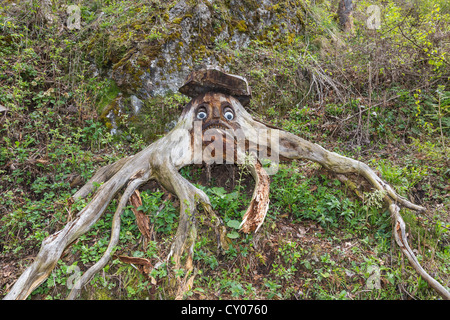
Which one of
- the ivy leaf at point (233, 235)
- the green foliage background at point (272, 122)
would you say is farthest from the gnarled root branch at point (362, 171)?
the ivy leaf at point (233, 235)

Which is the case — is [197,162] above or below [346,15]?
below

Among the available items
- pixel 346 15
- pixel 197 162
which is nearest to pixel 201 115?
pixel 197 162

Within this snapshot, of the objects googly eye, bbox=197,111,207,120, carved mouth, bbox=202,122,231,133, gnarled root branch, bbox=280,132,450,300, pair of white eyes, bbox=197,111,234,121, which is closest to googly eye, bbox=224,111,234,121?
pair of white eyes, bbox=197,111,234,121

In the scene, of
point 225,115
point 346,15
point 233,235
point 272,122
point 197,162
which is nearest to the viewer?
point 233,235

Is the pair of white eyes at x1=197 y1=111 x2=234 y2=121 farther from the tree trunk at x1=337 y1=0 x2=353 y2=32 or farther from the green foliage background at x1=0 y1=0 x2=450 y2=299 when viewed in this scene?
the tree trunk at x1=337 y1=0 x2=353 y2=32

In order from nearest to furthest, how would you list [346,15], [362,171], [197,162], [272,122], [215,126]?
[362,171] < [197,162] < [215,126] < [272,122] < [346,15]

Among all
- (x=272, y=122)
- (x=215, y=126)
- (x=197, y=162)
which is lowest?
(x=197, y=162)

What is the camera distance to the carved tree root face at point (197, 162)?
3.23 meters

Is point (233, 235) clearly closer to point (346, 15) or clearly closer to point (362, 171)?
point (362, 171)

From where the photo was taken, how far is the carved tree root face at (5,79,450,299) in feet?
10.6

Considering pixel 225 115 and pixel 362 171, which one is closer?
pixel 362 171

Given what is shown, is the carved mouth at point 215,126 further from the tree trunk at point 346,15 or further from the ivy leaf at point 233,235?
the tree trunk at point 346,15

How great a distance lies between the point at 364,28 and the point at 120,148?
8.13m

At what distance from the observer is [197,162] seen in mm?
Answer: 4582
